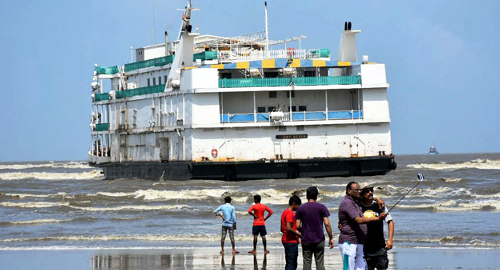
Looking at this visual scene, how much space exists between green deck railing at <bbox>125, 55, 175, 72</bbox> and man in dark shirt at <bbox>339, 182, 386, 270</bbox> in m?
37.8

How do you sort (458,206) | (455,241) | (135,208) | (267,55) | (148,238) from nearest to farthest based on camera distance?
(455,241) → (148,238) → (458,206) → (135,208) → (267,55)

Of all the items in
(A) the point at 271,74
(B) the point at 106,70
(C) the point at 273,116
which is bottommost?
(C) the point at 273,116

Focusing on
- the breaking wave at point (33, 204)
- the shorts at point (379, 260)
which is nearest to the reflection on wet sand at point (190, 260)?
the shorts at point (379, 260)

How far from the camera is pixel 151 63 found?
53312 millimetres

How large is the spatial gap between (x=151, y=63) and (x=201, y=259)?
Result: 3546 centimetres

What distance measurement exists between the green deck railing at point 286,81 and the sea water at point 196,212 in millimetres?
4376

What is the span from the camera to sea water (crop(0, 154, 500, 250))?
75.4 feet

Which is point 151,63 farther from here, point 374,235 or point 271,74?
point 374,235

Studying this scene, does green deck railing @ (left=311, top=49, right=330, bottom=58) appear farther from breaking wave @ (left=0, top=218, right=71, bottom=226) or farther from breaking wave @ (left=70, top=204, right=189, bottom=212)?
breaking wave @ (left=0, top=218, right=71, bottom=226)

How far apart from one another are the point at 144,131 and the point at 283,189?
12.7 metres

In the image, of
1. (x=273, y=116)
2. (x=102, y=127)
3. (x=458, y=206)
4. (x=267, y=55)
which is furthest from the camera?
(x=102, y=127)

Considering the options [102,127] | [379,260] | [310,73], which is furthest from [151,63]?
[379,260]

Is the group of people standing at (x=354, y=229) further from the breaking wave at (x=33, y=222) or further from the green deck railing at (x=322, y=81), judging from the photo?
the green deck railing at (x=322, y=81)

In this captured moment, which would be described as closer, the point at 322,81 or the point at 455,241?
the point at 455,241
